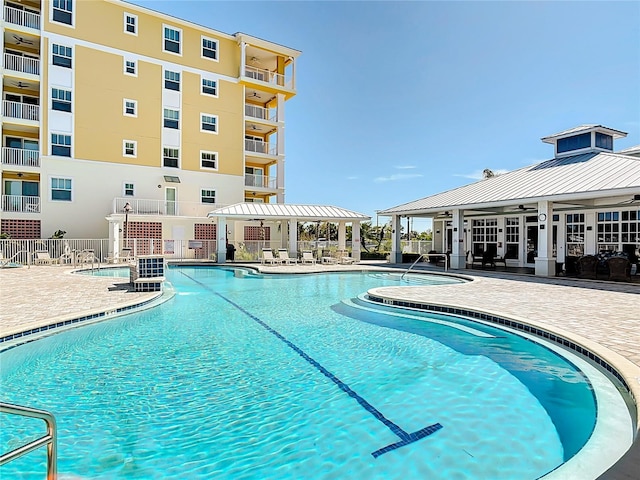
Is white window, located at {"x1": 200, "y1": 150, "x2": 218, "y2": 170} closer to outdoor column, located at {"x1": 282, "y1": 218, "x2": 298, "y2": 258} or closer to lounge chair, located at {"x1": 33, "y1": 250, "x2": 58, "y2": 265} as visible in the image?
outdoor column, located at {"x1": 282, "y1": 218, "x2": 298, "y2": 258}

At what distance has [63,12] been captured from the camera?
2405 centimetres

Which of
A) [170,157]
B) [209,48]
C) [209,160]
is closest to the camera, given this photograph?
[170,157]

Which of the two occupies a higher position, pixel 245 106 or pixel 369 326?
pixel 245 106

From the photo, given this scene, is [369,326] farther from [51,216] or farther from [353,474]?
[51,216]

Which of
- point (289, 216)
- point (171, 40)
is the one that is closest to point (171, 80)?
point (171, 40)

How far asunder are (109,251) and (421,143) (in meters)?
22.6

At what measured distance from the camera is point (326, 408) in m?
4.34

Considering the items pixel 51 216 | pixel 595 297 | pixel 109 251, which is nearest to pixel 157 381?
pixel 595 297

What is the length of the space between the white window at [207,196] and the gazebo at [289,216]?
547 cm

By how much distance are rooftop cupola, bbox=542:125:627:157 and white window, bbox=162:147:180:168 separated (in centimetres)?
2420

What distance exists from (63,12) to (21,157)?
9.70m

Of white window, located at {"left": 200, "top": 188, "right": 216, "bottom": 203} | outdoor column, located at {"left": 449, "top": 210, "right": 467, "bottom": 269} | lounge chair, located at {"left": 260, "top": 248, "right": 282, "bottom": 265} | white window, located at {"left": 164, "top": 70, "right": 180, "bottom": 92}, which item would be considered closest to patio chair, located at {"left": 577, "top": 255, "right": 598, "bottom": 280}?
outdoor column, located at {"left": 449, "top": 210, "right": 467, "bottom": 269}

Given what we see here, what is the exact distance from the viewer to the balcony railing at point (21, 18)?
74.7ft

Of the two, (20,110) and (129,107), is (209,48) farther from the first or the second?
(20,110)
